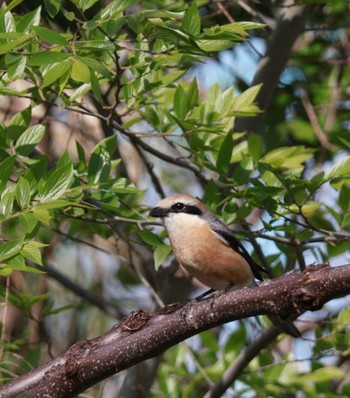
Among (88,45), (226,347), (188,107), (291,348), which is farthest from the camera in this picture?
(291,348)

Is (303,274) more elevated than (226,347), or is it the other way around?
(303,274)

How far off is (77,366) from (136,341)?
22cm

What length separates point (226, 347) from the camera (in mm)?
5270

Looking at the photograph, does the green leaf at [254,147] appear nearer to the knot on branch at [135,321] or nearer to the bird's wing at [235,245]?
the bird's wing at [235,245]

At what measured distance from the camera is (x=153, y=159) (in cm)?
687

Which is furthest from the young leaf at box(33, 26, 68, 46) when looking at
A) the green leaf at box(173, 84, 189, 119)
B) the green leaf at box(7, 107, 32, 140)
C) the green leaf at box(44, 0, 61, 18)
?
the green leaf at box(173, 84, 189, 119)

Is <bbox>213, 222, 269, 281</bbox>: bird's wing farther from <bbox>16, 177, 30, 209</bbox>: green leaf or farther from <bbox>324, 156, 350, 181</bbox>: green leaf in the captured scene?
<bbox>16, 177, 30, 209</bbox>: green leaf

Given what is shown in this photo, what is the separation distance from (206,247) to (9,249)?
5.27ft

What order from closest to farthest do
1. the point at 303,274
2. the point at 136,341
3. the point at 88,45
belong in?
the point at 303,274 → the point at 136,341 → the point at 88,45

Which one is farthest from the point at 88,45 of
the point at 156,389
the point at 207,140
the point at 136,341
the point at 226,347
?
the point at 156,389

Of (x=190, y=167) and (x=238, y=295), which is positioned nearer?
(x=238, y=295)

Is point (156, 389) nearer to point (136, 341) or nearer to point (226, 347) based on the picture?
point (226, 347)

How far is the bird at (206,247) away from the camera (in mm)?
4402

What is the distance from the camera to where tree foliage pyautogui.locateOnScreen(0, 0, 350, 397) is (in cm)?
327
